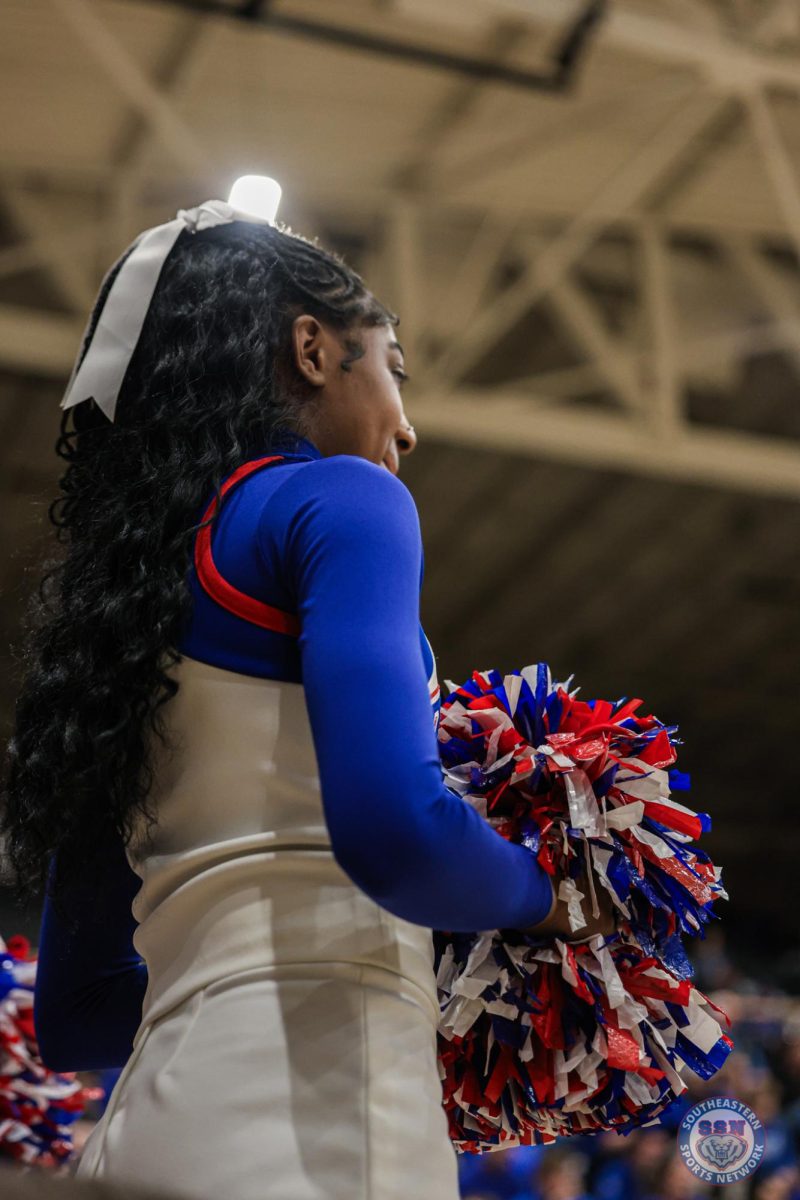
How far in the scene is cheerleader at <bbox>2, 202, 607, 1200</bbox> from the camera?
0.96 metres

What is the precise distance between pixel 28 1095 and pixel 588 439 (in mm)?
4832

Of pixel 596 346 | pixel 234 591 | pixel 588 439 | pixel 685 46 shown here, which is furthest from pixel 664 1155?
pixel 234 591

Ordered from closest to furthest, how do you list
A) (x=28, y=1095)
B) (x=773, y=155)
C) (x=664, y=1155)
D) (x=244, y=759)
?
(x=244, y=759), (x=28, y=1095), (x=773, y=155), (x=664, y=1155)

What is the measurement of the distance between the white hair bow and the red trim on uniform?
0.17 metres

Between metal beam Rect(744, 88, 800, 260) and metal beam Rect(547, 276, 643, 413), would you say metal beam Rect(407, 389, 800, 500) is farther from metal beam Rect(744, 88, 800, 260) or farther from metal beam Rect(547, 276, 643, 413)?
metal beam Rect(744, 88, 800, 260)

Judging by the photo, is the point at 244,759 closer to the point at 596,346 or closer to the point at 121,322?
the point at 121,322

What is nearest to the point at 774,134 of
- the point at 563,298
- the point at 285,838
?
the point at 563,298

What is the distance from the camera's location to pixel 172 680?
1083 millimetres

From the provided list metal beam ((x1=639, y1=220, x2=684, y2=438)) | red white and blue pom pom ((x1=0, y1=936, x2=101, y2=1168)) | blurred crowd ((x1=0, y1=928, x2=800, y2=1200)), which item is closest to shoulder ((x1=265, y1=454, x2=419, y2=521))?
red white and blue pom pom ((x1=0, y1=936, x2=101, y2=1168))

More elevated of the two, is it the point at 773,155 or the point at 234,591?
the point at 773,155

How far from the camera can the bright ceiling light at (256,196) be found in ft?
4.56

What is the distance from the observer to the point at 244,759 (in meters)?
1.05

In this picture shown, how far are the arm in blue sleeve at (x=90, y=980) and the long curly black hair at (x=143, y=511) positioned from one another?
46 millimetres

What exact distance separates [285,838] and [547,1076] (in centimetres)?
32
